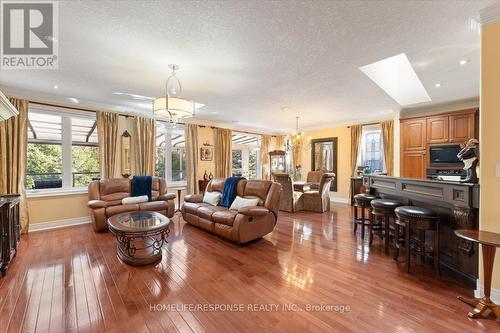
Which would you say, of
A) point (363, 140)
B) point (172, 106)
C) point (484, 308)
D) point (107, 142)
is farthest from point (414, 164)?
point (107, 142)

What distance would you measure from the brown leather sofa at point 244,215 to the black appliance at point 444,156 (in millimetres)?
3866

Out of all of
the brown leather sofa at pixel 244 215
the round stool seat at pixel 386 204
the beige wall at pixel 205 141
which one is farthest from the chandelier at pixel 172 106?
the beige wall at pixel 205 141

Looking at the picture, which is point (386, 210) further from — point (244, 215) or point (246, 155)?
point (246, 155)

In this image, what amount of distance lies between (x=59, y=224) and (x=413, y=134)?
27.4 feet

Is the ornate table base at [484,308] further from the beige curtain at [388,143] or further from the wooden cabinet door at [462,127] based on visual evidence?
the beige curtain at [388,143]

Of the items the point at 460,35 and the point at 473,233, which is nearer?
the point at 473,233

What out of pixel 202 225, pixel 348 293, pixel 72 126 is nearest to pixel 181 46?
pixel 202 225

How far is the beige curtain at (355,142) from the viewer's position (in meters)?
6.82

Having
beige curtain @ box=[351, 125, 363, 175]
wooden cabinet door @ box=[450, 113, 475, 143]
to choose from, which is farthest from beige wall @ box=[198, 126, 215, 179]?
wooden cabinet door @ box=[450, 113, 475, 143]

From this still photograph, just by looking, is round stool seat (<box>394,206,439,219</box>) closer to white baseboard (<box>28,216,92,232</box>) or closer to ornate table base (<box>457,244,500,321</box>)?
ornate table base (<box>457,244,500,321</box>)

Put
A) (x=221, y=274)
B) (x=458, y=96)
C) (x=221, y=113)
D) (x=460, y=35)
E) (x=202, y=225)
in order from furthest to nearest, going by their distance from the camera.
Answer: (x=221, y=113) → (x=458, y=96) → (x=202, y=225) → (x=221, y=274) → (x=460, y=35)

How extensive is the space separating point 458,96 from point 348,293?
5.02 meters

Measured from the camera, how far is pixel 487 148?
207 cm

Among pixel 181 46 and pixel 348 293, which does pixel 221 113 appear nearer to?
pixel 181 46
